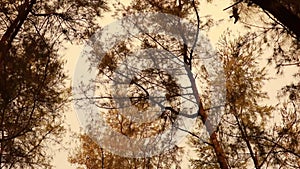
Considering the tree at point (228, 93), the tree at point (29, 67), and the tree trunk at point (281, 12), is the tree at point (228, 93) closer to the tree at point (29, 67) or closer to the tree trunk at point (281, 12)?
the tree at point (29, 67)

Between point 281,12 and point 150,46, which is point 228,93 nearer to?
point 150,46

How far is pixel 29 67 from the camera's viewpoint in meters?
5.29

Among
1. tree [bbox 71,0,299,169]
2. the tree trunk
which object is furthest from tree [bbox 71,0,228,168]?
the tree trunk

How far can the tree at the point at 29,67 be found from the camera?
5.12 metres

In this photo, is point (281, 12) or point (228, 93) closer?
point (281, 12)

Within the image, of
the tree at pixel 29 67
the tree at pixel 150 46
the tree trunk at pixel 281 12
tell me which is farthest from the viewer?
the tree at pixel 150 46

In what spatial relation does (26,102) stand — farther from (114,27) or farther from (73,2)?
(114,27)

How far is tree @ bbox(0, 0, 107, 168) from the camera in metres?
5.12

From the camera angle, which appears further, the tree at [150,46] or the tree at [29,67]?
the tree at [150,46]

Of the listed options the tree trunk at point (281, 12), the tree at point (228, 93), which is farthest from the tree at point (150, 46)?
the tree trunk at point (281, 12)

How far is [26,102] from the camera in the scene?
221 inches

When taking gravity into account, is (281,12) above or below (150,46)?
below

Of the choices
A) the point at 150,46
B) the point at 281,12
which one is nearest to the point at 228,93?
the point at 150,46

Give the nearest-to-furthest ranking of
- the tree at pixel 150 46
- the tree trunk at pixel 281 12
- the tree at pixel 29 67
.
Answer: the tree trunk at pixel 281 12
the tree at pixel 29 67
the tree at pixel 150 46
